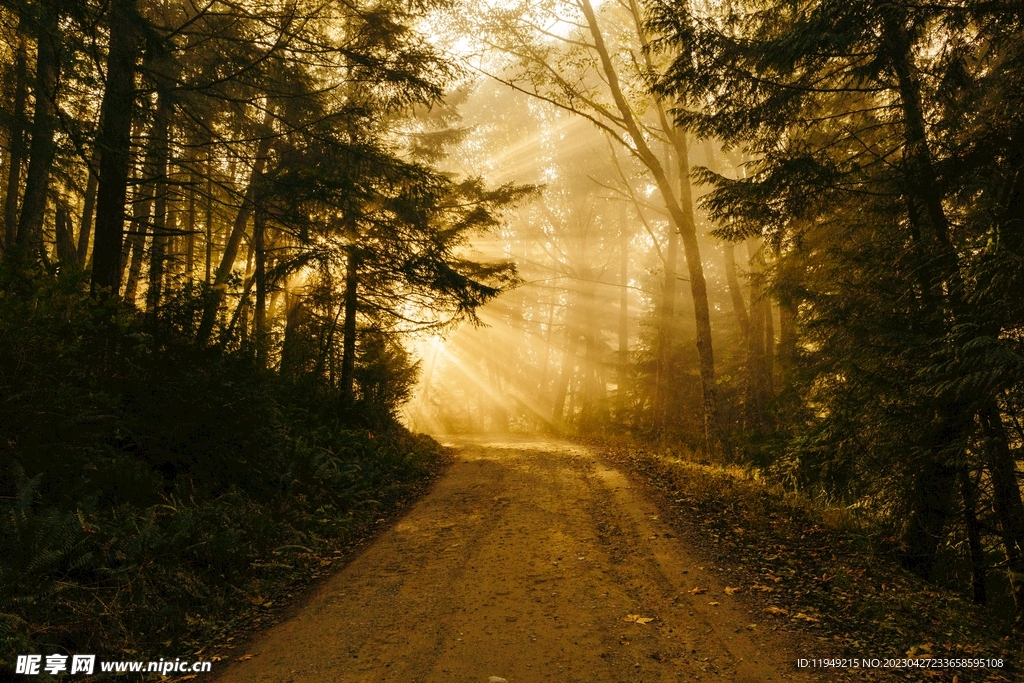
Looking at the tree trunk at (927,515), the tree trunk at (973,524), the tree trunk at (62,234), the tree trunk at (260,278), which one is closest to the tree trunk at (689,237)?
the tree trunk at (927,515)

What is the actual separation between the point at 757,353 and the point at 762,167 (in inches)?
460

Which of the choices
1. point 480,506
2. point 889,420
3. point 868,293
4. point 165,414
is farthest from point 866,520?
point 165,414

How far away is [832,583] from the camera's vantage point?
6.45 meters

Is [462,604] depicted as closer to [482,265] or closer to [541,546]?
[541,546]

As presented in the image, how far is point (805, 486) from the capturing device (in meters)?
10.0

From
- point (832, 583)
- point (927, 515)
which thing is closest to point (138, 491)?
point (832, 583)

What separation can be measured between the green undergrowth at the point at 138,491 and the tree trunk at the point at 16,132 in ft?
13.1

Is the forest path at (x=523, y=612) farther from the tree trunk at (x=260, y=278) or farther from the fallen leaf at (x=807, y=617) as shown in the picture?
the tree trunk at (x=260, y=278)

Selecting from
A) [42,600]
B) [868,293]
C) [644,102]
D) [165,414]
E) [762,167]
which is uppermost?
[644,102]

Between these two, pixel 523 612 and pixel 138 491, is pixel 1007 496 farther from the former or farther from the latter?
pixel 138 491

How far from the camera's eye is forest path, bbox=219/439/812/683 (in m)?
4.87

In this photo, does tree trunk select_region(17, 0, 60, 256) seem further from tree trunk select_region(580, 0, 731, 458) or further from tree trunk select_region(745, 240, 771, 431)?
tree trunk select_region(745, 240, 771, 431)

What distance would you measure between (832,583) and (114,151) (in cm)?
1003

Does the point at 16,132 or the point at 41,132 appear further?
the point at 16,132
